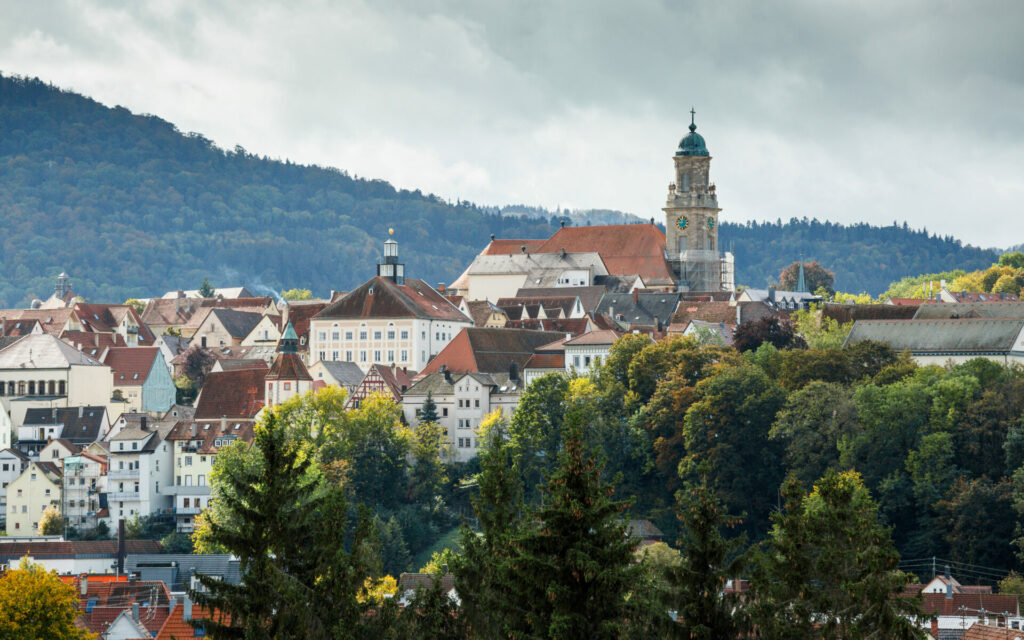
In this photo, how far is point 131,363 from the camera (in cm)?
13075

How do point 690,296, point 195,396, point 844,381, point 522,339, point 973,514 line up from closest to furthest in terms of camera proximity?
point 973,514, point 844,381, point 522,339, point 195,396, point 690,296

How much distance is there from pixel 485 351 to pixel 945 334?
27.7m

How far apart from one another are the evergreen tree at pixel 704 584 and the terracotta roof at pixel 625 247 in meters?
132

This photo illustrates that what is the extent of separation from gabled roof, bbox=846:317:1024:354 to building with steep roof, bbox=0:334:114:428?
48379 mm

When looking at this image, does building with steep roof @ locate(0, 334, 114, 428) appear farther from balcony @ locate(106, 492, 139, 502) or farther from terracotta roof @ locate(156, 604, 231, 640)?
terracotta roof @ locate(156, 604, 231, 640)

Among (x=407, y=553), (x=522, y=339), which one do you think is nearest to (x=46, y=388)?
(x=522, y=339)

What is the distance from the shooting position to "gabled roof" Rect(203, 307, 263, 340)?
157 meters

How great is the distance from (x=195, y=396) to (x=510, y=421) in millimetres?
34790

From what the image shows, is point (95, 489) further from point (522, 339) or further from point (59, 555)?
point (522, 339)

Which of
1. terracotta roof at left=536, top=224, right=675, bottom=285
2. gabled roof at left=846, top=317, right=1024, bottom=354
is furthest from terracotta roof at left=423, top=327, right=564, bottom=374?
terracotta roof at left=536, top=224, right=675, bottom=285

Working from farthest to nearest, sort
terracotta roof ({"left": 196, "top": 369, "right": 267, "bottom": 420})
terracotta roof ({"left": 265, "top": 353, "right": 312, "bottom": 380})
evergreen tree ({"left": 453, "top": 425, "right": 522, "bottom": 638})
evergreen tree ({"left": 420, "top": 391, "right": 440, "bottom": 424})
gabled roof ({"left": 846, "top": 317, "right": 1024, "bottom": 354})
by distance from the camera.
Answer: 1. terracotta roof ({"left": 265, "top": 353, "right": 312, "bottom": 380})
2. terracotta roof ({"left": 196, "top": 369, "right": 267, "bottom": 420})
3. evergreen tree ({"left": 420, "top": 391, "right": 440, "bottom": 424})
4. gabled roof ({"left": 846, "top": 317, "right": 1024, "bottom": 354})
5. evergreen tree ({"left": 453, "top": 425, "right": 522, "bottom": 638})

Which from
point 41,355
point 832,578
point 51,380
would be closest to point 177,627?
point 832,578

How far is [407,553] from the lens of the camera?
301 feet

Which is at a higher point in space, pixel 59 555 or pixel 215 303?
pixel 215 303
